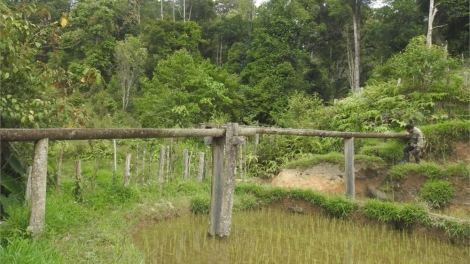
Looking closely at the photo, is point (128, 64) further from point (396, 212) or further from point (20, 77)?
point (396, 212)

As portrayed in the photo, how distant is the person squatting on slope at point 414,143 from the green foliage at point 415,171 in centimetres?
39

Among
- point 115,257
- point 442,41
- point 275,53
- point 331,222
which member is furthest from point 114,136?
point 442,41

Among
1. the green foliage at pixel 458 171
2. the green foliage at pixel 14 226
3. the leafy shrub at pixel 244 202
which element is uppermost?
the green foliage at pixel 14 226

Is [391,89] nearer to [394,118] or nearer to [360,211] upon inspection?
[394,118]

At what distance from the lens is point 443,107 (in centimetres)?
1115

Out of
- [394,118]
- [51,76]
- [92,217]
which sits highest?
[51,76]

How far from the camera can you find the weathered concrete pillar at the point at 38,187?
9.22 ft

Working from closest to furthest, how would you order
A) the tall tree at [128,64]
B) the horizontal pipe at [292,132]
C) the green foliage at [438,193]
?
the horizontal pipe at [292,132] → the green foliage at [438,193] → the tall tree at [128,64]

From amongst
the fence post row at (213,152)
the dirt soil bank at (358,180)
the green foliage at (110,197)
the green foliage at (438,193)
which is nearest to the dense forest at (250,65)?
the fence post row at (213,152)

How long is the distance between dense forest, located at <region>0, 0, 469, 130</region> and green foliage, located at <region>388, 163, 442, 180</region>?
120 inches

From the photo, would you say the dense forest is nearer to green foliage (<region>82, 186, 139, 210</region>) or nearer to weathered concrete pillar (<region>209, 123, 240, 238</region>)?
green foliage (<region>82, 186, 139, 210</region>)

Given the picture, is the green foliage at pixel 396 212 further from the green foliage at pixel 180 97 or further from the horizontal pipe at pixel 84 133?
the green foliage at pixel 180 97

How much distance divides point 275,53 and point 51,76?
1855 cm

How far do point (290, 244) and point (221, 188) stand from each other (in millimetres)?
1193
